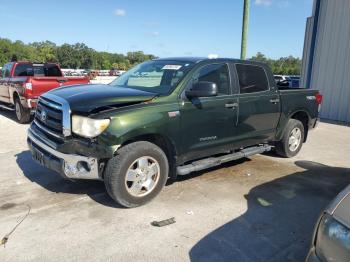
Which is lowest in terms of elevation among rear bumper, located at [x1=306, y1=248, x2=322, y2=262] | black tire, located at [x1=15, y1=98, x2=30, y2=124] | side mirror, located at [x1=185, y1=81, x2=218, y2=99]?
black tire, located at [x1=15, y1=98, x2=30, y2=124]

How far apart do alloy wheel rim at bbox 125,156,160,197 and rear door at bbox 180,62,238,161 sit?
565 mm

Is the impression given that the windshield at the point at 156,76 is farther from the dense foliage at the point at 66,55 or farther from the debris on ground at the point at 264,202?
the dense foliage at the point at 66,55

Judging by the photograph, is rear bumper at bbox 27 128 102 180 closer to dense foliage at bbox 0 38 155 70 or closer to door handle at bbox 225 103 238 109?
door handle at bbox 225 103 238 109

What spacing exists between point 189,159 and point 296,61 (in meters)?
66.6

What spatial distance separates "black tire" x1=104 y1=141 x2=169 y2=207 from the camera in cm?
396

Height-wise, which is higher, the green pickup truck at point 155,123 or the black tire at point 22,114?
the green pickup truck at point 155,123

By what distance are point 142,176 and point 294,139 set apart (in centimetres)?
377

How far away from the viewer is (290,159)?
22.2 ft

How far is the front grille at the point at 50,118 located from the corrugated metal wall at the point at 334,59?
33.7 feet

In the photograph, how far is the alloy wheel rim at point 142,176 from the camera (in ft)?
13.6

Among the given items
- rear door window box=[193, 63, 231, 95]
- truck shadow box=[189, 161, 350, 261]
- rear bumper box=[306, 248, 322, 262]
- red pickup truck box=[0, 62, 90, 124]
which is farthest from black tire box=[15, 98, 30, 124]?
rear bumper box=[306, 248, 322, 262]

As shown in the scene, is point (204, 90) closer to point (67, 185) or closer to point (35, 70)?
point (67, 185)

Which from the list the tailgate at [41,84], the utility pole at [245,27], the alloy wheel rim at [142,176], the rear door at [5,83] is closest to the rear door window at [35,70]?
the rear door at [5,83]

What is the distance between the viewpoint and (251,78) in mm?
5691
